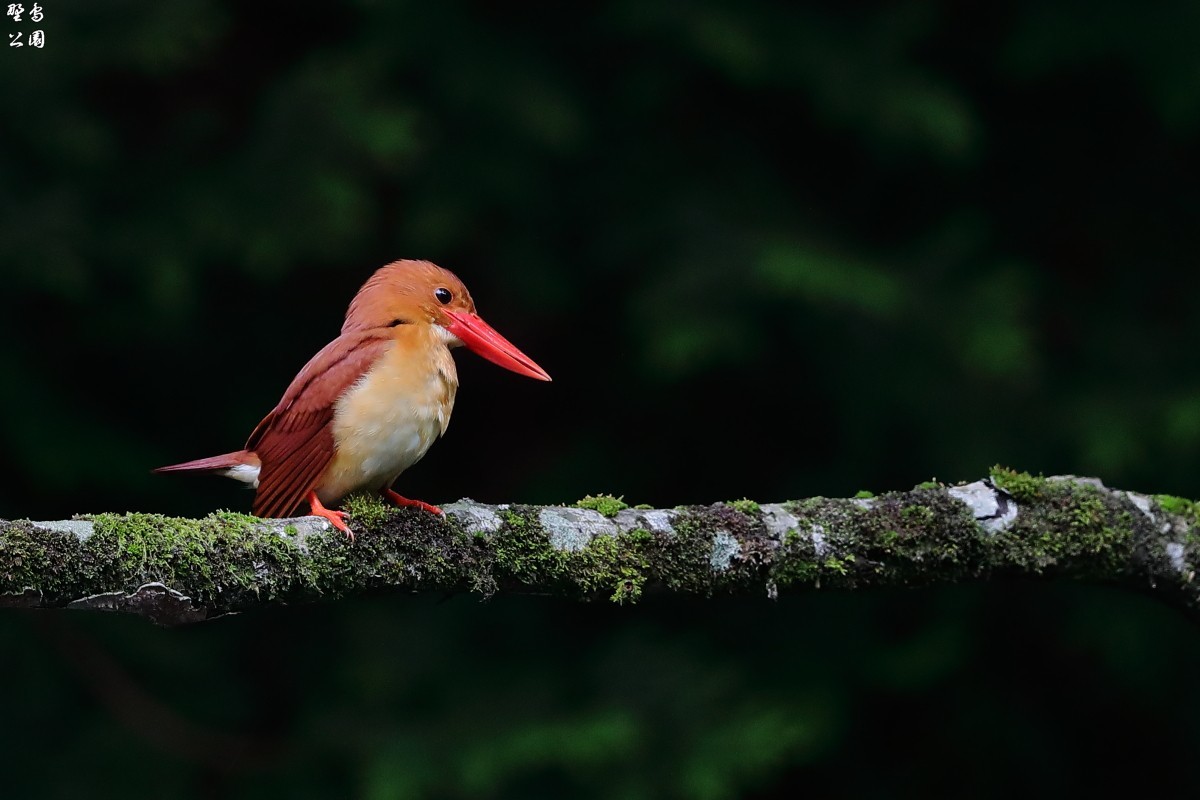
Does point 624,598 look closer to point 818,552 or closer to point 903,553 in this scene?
point 818,552

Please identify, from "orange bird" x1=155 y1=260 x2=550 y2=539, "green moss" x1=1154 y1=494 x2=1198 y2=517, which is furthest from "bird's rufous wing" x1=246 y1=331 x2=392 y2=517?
"green moss" x1=1154 y1=494 x2=1198 y2=517

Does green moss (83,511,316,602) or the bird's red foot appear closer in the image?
green moss (83,511,316,602)

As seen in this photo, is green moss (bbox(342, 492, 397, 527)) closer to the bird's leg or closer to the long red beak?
the bird's leg

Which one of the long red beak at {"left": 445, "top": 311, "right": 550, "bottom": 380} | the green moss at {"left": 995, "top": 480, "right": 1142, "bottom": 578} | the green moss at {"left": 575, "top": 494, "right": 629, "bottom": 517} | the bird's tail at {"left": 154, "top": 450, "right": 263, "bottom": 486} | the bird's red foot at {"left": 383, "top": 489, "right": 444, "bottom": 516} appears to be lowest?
the bird's tail at {"left": 154, "top": 450, "right": 263, "bottom": 486}

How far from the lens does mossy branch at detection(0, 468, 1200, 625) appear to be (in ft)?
6.04

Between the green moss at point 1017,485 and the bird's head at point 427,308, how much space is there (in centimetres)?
93

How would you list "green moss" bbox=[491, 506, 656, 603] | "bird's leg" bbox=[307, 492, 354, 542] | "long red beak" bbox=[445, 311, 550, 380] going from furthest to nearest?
"long red beak" bbox=[445, 311, 550, 380], "green moss" bbox=[491, 506, 656, 603], "bird's leg" bbox=[307, 492, 354, 542]

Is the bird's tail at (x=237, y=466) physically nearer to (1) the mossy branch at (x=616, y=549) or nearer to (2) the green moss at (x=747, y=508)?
(1) the mossy branch at (x=616, y=549)

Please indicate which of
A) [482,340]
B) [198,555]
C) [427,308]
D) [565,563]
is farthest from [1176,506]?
[198,555]

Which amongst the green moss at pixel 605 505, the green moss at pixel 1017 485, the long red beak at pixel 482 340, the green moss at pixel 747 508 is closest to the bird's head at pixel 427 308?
the long red beak at pixel 482 340

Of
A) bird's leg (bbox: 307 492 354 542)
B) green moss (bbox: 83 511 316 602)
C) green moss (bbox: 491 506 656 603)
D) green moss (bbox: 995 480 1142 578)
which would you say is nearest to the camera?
green moss (bbox: 83 511 316 602)

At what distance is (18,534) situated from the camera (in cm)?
176

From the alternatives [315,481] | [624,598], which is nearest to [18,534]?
[315,481]

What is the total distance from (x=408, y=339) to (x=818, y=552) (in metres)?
0.93
